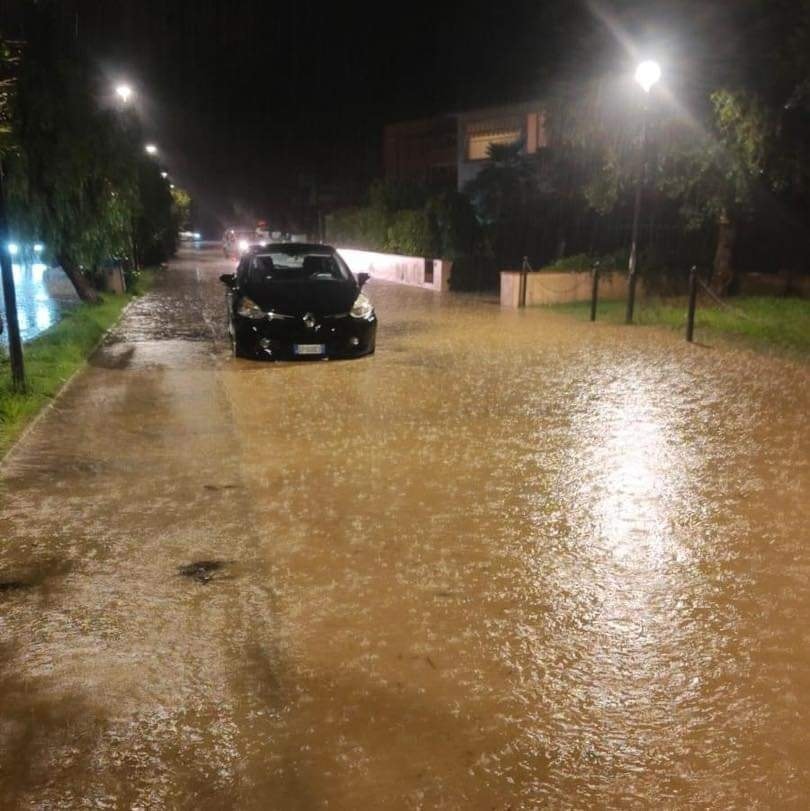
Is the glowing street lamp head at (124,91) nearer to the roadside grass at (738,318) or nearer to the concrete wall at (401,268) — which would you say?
the concrete wall at (401,268)

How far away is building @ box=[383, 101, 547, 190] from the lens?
148 ft

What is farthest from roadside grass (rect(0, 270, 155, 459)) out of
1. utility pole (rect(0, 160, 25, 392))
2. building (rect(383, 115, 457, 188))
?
building (rect(383, 115, 457, 188))

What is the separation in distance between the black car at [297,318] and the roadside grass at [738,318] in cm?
634

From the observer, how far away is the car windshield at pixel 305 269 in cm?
1445

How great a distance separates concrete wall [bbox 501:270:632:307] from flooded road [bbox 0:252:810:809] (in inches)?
497

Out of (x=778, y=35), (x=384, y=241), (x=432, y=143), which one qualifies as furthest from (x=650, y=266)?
(x=432, y=143)

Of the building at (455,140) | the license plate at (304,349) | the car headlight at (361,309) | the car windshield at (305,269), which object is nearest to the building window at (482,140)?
the building at (455,140)

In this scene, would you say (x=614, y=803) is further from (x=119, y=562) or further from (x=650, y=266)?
(x=650, y=266)

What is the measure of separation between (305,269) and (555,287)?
9.83 m

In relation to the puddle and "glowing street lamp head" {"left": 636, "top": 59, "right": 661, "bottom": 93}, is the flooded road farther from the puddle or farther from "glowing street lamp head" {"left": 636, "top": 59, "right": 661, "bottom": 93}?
"glowing street lamp head" {"left": 636, "top": 59, "right": 661, "bottom": 93}

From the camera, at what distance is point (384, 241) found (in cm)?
3734

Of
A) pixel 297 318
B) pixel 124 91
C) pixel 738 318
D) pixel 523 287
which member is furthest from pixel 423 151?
pixel 297 318

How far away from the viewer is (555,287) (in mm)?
23281

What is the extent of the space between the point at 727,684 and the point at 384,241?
1339 inches
